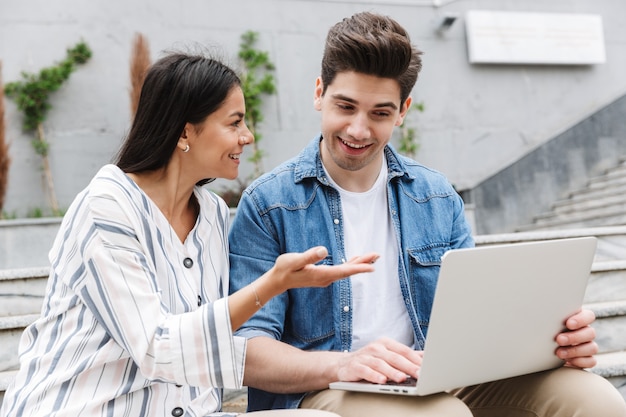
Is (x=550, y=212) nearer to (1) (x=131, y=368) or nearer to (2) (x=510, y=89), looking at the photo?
(2) (x=510, y=89)

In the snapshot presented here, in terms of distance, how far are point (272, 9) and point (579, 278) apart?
16.3 ft

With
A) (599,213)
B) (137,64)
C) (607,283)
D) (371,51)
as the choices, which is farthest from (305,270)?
(137,64)

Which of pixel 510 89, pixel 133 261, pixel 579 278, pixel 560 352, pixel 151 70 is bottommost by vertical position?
pixel 560 352

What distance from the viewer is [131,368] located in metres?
1.36

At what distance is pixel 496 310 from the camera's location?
1.36m

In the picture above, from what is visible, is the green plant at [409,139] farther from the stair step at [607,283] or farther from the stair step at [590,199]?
the stair step at [607,283]

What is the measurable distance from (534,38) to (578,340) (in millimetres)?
5714

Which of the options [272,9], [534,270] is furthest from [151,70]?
[272,9]

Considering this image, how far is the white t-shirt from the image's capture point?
1.80 metres

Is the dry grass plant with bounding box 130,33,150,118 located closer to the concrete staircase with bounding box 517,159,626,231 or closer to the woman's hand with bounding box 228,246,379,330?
the concrete staircase with bounding box 517,159,626,231

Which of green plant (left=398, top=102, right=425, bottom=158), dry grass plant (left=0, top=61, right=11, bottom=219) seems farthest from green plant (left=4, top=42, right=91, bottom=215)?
green plant (left=398, top=102, right=425, bottom=158)

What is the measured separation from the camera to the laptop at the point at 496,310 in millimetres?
1273

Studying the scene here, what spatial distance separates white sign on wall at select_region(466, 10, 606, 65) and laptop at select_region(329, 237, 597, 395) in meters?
5.33

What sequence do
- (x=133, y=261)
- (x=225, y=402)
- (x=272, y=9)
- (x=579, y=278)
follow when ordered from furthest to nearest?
1. (x=272, y=9)
2. (x=225, y=402)
3. (x=579, y=278)
4. (x=133, y=261)
